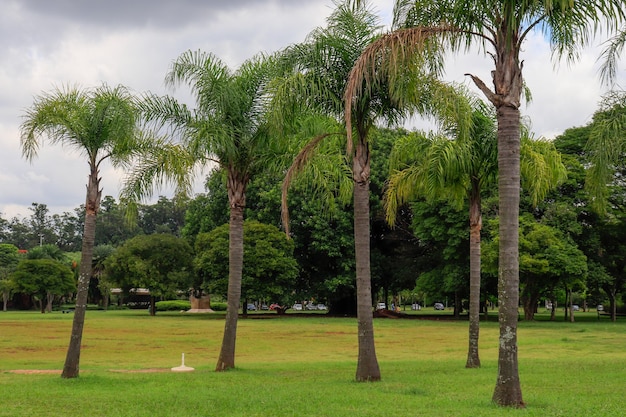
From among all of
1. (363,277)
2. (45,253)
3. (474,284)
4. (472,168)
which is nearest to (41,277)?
(45,253)

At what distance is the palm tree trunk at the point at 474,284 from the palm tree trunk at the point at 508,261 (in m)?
6.60

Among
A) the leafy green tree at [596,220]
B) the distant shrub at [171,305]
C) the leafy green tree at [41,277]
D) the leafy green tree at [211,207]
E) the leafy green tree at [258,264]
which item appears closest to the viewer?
the leafy green tree at [596,220]

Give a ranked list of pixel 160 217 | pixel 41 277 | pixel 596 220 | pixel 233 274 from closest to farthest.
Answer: pixel 233 274 → pixel 596 220 → pixel 41 277 → pixel 160 217

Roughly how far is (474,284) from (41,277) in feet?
178

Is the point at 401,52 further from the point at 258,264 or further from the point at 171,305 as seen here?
the point at 171,305

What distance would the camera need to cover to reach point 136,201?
56.0 ft

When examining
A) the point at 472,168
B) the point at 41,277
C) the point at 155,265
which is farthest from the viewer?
the point at 41,277

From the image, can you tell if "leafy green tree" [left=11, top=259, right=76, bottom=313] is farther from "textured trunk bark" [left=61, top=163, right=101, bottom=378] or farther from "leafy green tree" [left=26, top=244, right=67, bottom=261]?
"textured trunk bark" [left=61, top=163, right=101, bottom=378]

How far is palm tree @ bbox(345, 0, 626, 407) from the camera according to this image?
1079 centimetres

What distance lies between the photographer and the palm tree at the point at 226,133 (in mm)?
16719

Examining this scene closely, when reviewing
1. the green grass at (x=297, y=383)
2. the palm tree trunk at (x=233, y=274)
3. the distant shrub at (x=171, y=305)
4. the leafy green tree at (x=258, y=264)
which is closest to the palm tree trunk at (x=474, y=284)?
the green grass at (x=297, y=383)

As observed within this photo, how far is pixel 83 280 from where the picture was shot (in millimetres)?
15375

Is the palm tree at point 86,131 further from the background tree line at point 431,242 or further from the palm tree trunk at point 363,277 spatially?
the background tree line at point 431,242

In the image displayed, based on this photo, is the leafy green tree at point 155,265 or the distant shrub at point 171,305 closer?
the leafy green tree at point 155,265
